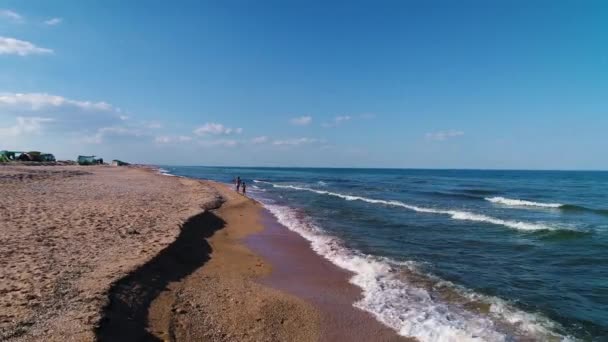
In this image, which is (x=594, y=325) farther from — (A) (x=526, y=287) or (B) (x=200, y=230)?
(B) (x=200, y=230)

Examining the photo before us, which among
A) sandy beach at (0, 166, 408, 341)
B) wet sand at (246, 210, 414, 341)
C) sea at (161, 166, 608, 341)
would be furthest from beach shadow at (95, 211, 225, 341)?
sea at (161, 166, 608, 341)

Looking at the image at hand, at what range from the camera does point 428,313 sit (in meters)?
7.95

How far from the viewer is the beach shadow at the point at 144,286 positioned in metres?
5.64

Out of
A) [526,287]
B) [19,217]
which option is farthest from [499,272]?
[19,217]

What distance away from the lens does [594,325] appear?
780cm

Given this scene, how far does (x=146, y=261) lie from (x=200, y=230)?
6.03m

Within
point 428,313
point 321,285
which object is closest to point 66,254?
point 321,285

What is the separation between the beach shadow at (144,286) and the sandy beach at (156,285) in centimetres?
2

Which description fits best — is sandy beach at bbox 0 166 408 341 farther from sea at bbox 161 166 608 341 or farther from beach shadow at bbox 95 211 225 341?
sea at bbox 161 166 608 341

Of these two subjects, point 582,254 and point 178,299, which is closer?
point 178,299

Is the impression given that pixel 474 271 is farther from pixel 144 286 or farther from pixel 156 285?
pixel 144 286

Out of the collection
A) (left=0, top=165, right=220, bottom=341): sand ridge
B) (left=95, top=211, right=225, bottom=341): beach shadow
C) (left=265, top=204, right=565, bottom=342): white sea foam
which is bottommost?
(left=265, top=204, right=565, bottom=342): white sea foam

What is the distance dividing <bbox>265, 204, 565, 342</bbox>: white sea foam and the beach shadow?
4612mm

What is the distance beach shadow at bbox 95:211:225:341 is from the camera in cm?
564
